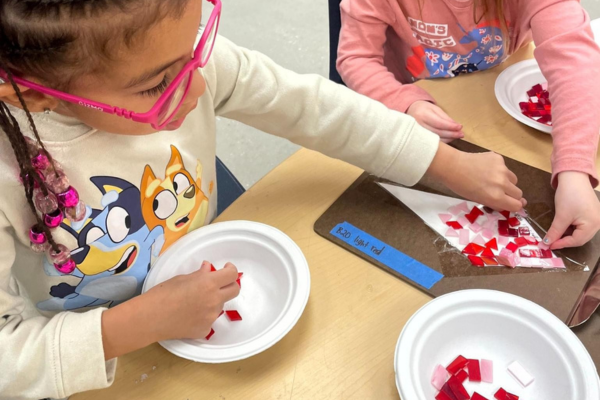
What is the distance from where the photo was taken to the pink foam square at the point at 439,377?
2.03ft

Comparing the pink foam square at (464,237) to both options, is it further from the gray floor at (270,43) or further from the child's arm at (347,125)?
A: the gray floor at (270,43)

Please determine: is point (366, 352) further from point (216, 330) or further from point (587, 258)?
point (587, 258)

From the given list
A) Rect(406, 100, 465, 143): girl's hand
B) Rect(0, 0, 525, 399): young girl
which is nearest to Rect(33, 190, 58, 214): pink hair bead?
Rect(0, 0, 525, 399): young girl

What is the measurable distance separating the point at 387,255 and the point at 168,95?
39 centimetres

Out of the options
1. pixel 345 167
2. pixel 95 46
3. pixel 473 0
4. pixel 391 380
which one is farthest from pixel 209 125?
pixel 473 0

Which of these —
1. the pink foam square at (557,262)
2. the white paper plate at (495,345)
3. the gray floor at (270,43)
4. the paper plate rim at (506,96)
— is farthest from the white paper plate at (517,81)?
the gray floor at (270,43)

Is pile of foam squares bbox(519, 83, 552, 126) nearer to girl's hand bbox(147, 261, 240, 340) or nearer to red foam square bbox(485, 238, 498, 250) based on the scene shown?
red foam square bbox(485, 238, 498, 250)

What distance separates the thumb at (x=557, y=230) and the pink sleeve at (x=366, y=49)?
16.0 inches

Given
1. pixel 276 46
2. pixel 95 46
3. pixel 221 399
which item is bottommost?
pixel 276 46

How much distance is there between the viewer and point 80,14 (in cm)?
46

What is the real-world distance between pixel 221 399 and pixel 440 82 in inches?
29.1

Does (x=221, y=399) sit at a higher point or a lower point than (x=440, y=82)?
lower

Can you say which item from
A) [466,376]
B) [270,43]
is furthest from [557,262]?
[270,43]

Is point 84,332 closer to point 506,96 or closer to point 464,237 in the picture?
point 464,237
